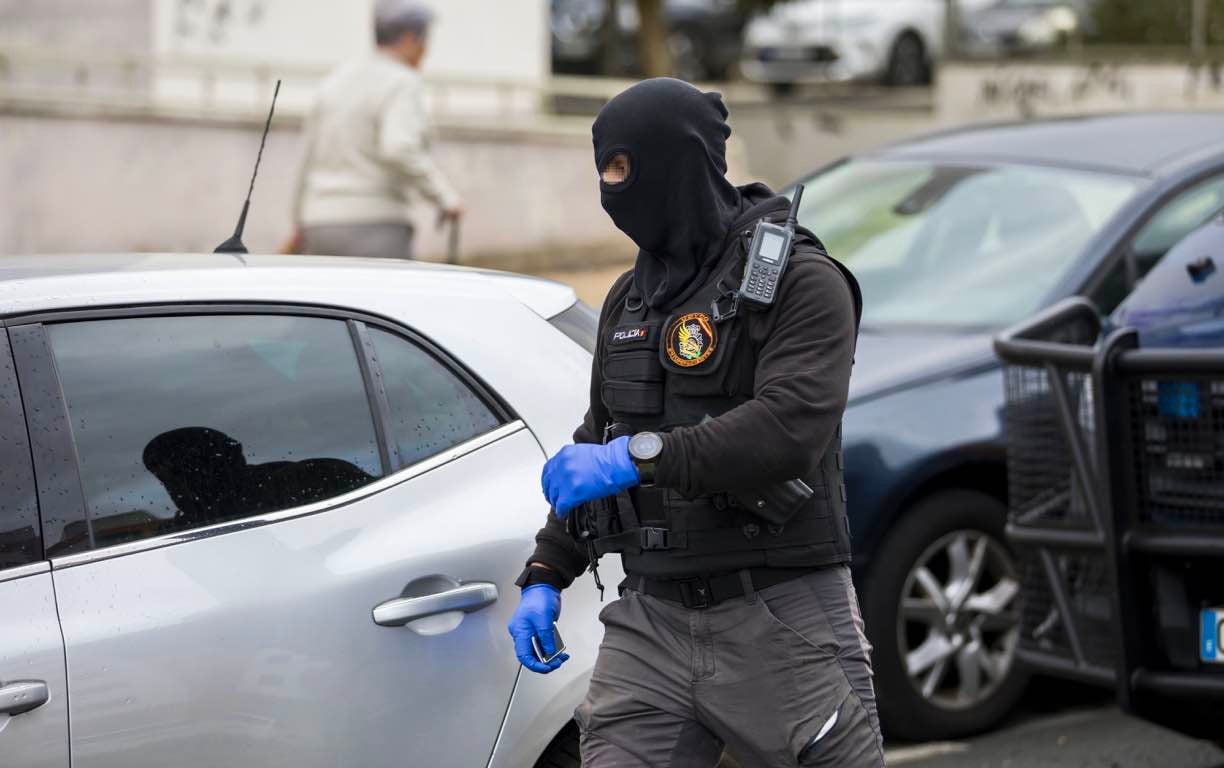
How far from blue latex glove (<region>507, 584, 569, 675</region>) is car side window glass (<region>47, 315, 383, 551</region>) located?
1.32 ft

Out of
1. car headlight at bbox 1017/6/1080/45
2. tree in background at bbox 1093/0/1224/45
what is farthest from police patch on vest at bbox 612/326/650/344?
car headlight at bbox 1017/6/1080/45

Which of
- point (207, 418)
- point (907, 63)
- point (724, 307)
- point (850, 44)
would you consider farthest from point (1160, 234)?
point (850, 44)

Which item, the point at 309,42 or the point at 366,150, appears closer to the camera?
the point at 366,150

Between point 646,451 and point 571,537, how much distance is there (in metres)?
0.40

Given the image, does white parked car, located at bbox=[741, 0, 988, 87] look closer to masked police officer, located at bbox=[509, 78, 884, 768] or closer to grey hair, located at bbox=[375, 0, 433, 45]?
grey hair, located at bbox=[375, 0, 433, 45]

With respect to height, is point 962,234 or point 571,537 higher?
point 962,234

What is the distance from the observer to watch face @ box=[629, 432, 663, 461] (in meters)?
2.70

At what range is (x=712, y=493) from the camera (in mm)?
2797

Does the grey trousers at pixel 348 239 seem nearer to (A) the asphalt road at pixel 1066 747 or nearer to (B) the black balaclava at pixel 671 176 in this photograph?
(A) the asphalt road at pixel 1066 747

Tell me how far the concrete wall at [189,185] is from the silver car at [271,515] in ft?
27.7

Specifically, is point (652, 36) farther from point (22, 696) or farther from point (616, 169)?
point (22, 696)

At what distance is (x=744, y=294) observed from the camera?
2.77 metres

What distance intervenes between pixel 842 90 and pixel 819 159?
3.03 meters

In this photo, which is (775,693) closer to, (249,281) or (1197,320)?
(249,281)
